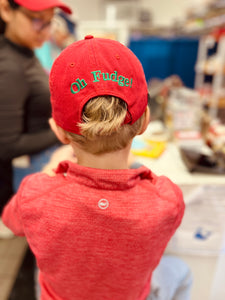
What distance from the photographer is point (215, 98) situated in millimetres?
3967

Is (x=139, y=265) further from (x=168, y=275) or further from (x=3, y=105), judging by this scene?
(x=3, y=105)

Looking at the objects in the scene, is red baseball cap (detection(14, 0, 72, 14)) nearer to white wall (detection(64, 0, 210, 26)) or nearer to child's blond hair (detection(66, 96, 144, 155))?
child's blond hair (detection(66, 96, 144, 155))

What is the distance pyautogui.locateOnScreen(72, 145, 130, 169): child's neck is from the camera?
1.90 ft

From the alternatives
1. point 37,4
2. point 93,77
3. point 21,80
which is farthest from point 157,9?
point 93,77

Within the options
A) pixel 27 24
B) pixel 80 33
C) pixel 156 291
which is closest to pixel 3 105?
pixel 27 24

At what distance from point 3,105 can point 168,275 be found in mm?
889

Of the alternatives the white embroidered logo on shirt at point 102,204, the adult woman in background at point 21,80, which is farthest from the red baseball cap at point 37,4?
the white embroidered logo on shirt at point 102,204

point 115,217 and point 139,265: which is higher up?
point 115,217

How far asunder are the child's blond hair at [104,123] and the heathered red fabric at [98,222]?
0.23 ft

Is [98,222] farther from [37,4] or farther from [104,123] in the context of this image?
[37,4]

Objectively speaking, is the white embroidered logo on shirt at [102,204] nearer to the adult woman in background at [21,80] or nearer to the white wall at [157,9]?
the adult woman in background at [21,80]

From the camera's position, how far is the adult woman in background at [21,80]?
0.94 m

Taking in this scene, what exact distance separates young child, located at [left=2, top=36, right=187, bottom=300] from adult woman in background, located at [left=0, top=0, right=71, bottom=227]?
Result: 16.3 inches

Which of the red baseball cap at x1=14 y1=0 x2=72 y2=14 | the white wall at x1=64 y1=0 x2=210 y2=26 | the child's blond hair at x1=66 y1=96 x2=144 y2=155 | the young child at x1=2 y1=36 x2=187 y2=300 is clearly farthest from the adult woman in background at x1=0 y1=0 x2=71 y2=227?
the white wall at x1=64 y1=0 x2=210 y2=26
